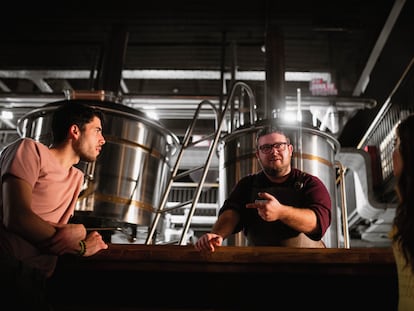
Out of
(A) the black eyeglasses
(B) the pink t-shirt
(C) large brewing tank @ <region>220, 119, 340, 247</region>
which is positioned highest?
(C) large brewing tank @ <region>220, 119, 340, 247</region>

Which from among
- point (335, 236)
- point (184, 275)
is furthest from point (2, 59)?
point (184, 275)

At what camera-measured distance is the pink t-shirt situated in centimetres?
186

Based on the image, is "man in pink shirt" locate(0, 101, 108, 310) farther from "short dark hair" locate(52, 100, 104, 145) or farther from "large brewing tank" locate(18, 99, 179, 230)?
"large brewing tank" locate(18, 99, 179, 230)

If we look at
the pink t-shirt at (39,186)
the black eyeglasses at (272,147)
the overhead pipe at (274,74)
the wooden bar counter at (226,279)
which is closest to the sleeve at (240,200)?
the black eyeglasses at (272,147)

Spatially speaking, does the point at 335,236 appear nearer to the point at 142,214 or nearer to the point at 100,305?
the point at 142,214

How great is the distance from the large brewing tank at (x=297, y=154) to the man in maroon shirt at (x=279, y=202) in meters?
1.19

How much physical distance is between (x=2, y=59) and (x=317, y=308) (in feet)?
29.3

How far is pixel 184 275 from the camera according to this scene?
2334 mm

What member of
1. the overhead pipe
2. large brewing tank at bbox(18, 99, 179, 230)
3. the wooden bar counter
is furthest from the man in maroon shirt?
the overhead pipe

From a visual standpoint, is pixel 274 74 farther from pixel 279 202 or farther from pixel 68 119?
pixel 68 119

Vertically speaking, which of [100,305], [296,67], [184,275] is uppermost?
[296,67]

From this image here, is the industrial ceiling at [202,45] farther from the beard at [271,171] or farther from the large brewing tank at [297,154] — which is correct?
the beard at [271,171]

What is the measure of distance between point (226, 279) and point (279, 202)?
89 centimetres

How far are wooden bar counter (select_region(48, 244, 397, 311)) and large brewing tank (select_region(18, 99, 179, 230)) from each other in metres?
2.31
